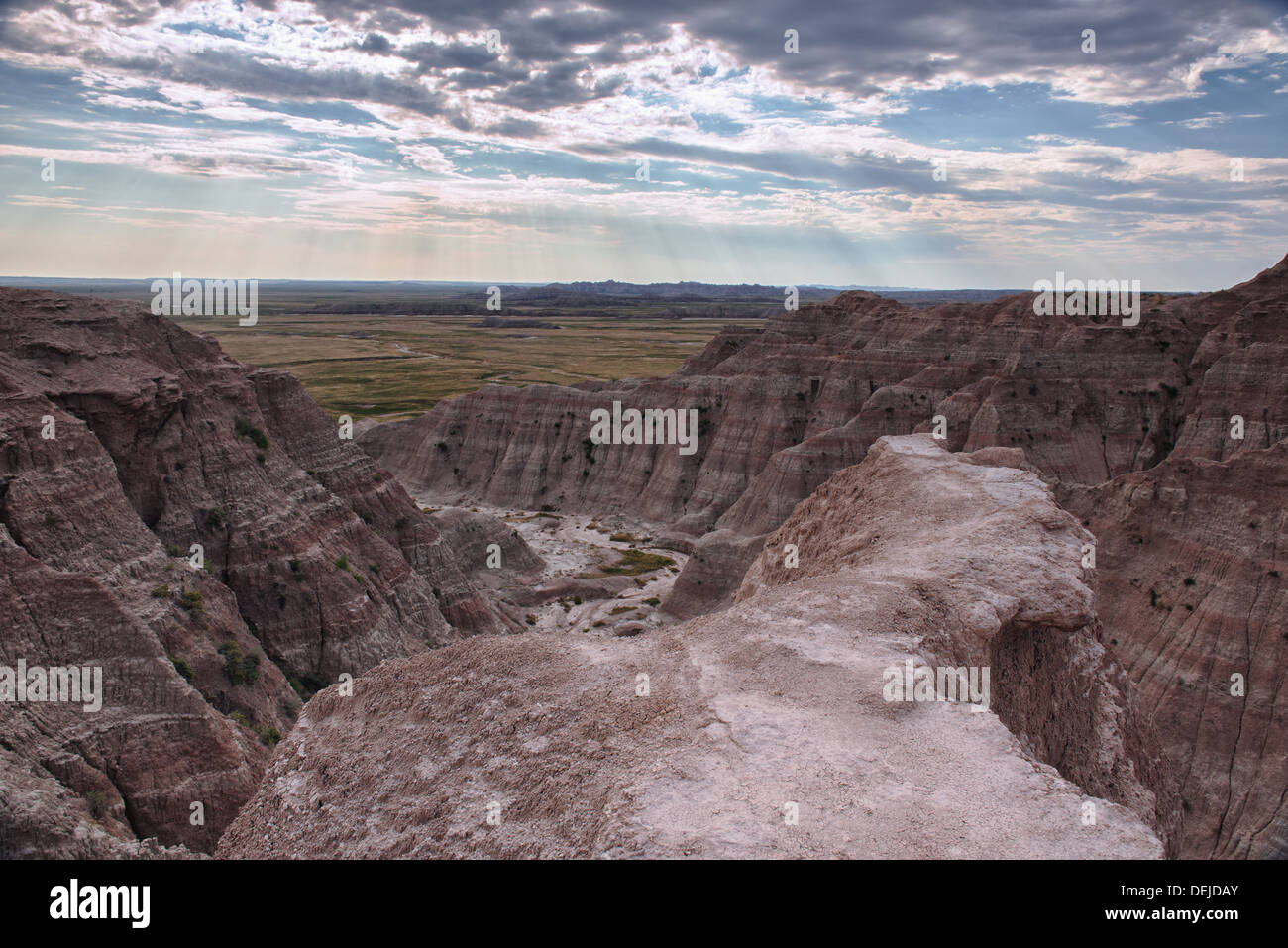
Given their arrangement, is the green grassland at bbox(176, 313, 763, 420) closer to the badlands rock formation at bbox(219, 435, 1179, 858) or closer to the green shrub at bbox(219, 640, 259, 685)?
the green shrub at bbox(219, 640, 259, 685)

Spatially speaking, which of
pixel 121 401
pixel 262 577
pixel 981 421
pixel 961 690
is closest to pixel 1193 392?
pixel 981 421

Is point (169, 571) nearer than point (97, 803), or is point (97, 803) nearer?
point (97, 803)

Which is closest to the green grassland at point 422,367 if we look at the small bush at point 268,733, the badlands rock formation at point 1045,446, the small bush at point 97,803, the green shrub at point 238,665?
the badlands rock formation at point 1045,446

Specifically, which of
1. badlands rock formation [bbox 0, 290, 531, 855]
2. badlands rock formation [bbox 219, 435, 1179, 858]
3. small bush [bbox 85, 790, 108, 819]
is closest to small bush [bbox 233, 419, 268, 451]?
badlands rock formation [bbox 0, 290, 531, 855]

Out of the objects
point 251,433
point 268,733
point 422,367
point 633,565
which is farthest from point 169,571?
point 422,367

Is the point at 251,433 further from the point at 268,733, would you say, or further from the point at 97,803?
the point at 97,803
